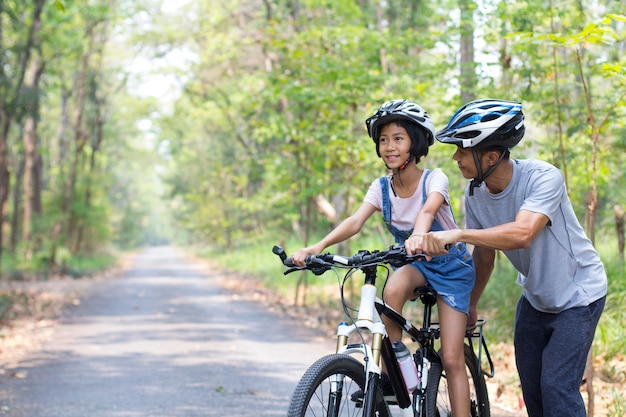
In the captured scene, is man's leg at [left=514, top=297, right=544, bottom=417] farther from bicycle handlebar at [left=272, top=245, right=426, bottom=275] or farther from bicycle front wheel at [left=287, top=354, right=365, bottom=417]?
bicycle front wheel at [left=287, top=354, right=365, bottom=417]

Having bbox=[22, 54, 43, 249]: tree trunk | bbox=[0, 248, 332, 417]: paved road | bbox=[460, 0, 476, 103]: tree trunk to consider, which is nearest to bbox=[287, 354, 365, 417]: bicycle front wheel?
bbox=[0, 248, 332, 417]: paved road

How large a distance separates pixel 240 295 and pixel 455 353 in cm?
1637

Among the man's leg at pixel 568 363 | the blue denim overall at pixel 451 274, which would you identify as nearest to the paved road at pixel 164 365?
the blue denim overall at pixel 451 274

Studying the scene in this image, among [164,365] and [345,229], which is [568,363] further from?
[164,365]

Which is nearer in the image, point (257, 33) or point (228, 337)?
point (228, 337)

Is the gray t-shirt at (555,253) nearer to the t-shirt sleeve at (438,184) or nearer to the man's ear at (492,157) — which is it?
the man's ear at (492,157)

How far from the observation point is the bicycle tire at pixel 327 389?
3.19m

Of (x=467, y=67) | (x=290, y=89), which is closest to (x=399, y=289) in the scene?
(x=467, y=67)

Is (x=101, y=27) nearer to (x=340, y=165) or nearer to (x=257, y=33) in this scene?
(x=257, y=33)

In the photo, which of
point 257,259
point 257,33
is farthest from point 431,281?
point 257,259

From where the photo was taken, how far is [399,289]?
12.8 feet

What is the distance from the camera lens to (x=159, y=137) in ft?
136

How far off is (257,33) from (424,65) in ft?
34.0

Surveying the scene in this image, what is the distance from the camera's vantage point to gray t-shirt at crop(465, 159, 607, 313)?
3535 mm
